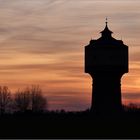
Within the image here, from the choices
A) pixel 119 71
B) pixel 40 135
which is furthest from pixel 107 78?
pixel 40 135

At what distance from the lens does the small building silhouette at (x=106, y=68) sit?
51188 millimetres

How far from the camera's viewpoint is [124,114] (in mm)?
52688

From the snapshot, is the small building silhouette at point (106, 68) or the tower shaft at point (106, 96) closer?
the small building silhouette at point (106, 68)

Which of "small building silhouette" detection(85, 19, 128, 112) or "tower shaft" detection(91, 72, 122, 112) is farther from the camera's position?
"tower shaft" detection(91, 72, 122, 112)

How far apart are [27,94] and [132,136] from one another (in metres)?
52.1

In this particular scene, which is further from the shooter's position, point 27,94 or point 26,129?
point 27,94

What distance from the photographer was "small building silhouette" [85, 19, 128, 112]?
51.2 meters

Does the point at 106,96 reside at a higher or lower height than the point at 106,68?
lower

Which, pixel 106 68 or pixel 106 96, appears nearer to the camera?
pixel 106 68

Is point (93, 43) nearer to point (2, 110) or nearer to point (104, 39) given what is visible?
point (104, 39)

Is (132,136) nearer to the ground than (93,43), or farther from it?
nearer to the ground

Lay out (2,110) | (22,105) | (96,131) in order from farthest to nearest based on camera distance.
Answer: (22,105)
(2,110)
(96,131)

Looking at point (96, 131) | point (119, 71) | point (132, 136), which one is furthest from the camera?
point (119, 71)

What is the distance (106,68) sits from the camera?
5119cm
